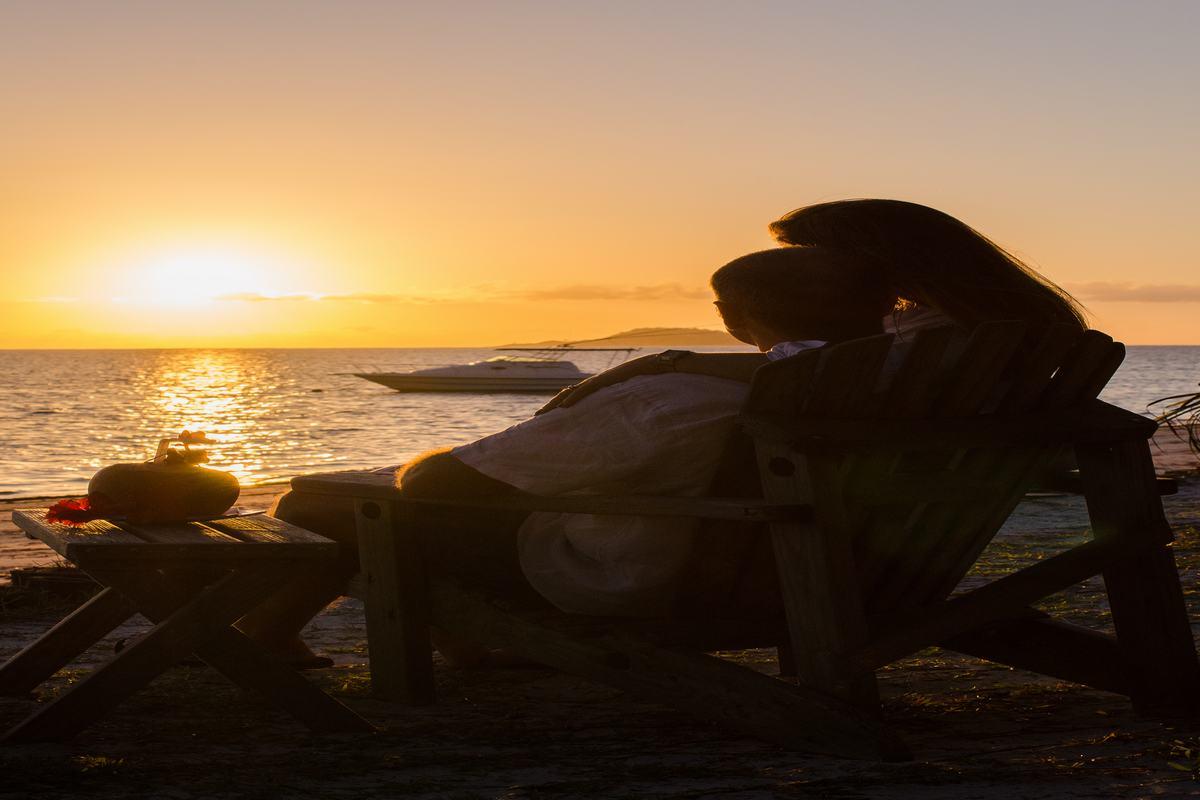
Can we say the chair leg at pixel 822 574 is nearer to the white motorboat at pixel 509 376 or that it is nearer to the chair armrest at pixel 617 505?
the chair armrest at pixel 617 505

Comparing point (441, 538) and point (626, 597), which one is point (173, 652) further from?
point (626, 597)

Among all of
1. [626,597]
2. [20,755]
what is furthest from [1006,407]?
[20,755]

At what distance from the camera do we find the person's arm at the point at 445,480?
3.07 metres

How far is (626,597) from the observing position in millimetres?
3090

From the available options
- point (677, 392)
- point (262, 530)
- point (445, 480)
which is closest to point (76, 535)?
point (262, 530)

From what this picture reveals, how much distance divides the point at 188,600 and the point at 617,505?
1128 mm

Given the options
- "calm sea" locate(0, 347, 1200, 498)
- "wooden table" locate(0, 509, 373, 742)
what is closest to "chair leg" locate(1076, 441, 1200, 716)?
"wooden table" locate(0, 509, 373, 742)

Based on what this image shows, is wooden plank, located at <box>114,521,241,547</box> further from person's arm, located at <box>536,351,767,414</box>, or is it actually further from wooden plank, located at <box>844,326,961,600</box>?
wooden plank, located at <box>844,326,961,600</box>

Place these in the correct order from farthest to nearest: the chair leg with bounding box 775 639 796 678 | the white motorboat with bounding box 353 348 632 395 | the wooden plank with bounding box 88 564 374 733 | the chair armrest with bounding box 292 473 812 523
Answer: the white motorboat with bounding box 353 348 632 395 < the chair leg with bounding box 775 639 796 678 < the wooden plank with bounding box 88 564 374 733 < the chair armrest with bounding box 292 473 812 523

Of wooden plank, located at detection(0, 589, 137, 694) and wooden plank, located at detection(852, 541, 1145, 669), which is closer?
wooden plank, located at detection(852, 541, 1145, 669)

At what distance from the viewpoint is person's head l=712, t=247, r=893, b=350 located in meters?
2.97

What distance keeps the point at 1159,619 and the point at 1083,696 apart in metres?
0.47

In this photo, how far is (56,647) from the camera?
369 centimetres

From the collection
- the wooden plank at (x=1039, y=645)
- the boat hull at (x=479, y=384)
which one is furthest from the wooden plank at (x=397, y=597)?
the boat hull at (x=479, y=384)
